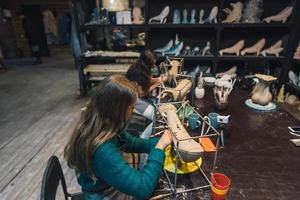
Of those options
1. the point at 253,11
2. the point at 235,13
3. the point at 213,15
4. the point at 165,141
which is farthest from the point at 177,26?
the point at 165,141

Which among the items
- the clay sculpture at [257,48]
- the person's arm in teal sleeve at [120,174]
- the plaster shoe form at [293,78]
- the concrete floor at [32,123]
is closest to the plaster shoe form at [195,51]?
the clay sculpture at [257,48]

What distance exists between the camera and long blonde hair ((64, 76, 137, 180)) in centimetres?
86

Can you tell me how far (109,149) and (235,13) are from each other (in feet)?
9.82

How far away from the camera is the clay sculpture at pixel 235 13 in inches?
123

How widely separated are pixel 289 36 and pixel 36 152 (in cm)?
349

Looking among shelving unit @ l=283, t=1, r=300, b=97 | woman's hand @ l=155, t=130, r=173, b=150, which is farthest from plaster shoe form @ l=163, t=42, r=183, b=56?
woman's hand @ l=155, t=130, r=173, b=150

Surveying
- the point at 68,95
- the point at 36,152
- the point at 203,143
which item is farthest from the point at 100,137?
the point at 68,95

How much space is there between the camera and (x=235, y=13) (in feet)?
10.3

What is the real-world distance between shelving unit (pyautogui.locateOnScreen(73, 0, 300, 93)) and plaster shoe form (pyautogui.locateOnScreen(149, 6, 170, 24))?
0.25 feet

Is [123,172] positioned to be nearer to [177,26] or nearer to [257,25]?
[177,26]

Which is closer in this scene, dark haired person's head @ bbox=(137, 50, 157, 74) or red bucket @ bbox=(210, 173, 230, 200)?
red bucket @ bbox=(210, 173, 230, 200)

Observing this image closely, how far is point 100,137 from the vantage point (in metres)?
0.85

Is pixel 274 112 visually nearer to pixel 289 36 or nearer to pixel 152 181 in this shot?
pixel 152 181

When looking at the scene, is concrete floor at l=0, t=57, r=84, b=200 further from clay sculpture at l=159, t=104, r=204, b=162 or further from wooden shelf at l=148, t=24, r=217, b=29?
wooden shelf at l=148, t=24, r=217, b=29
